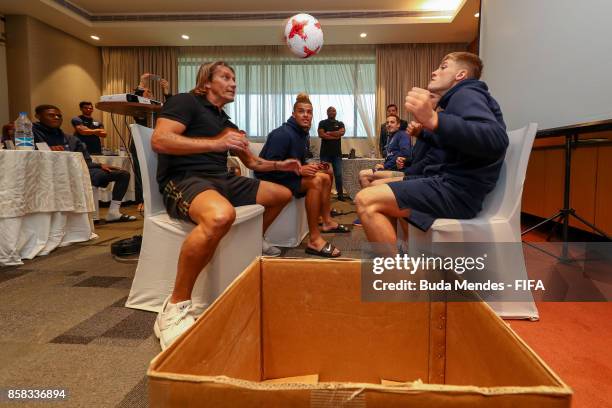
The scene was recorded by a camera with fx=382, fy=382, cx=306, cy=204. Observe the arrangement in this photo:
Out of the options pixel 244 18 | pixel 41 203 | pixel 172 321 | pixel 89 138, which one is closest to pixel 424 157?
pixel 172 321

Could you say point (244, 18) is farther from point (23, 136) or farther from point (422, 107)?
point (422, 107)

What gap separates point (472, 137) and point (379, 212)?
399mm

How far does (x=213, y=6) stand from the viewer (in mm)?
5453

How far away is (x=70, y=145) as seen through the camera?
338 centimetres

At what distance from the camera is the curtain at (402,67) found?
6602 millimetres

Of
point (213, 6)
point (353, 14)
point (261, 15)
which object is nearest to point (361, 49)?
point (353, 14)

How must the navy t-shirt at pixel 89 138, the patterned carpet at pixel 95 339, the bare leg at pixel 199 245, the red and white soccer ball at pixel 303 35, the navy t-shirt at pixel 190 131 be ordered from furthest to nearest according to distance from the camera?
1. the navy t-shirt at pixel 89 138
2. the red and white soccer ball at pixel 303 35
3. the navy t-shirt at pixel 190 131
4. the bare leg at pixel 199 245
5. the patterned carpet at pixel 95 339

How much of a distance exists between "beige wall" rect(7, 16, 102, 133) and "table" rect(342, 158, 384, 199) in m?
4.48

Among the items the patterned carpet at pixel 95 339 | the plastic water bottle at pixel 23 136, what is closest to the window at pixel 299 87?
the plastic water bottle at pixel 23 136

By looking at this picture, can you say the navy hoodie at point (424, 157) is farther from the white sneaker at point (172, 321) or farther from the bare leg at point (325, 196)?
the white sneaker at point (172, 321)

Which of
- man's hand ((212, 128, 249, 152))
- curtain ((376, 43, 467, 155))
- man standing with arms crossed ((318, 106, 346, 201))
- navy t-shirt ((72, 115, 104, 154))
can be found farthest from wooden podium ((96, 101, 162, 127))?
curtain ((376, 43, 467, 155))

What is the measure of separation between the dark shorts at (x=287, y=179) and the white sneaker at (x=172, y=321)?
4.21 feet

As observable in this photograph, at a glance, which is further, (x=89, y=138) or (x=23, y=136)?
(x=89, y=138)

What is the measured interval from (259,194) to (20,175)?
1429mm
